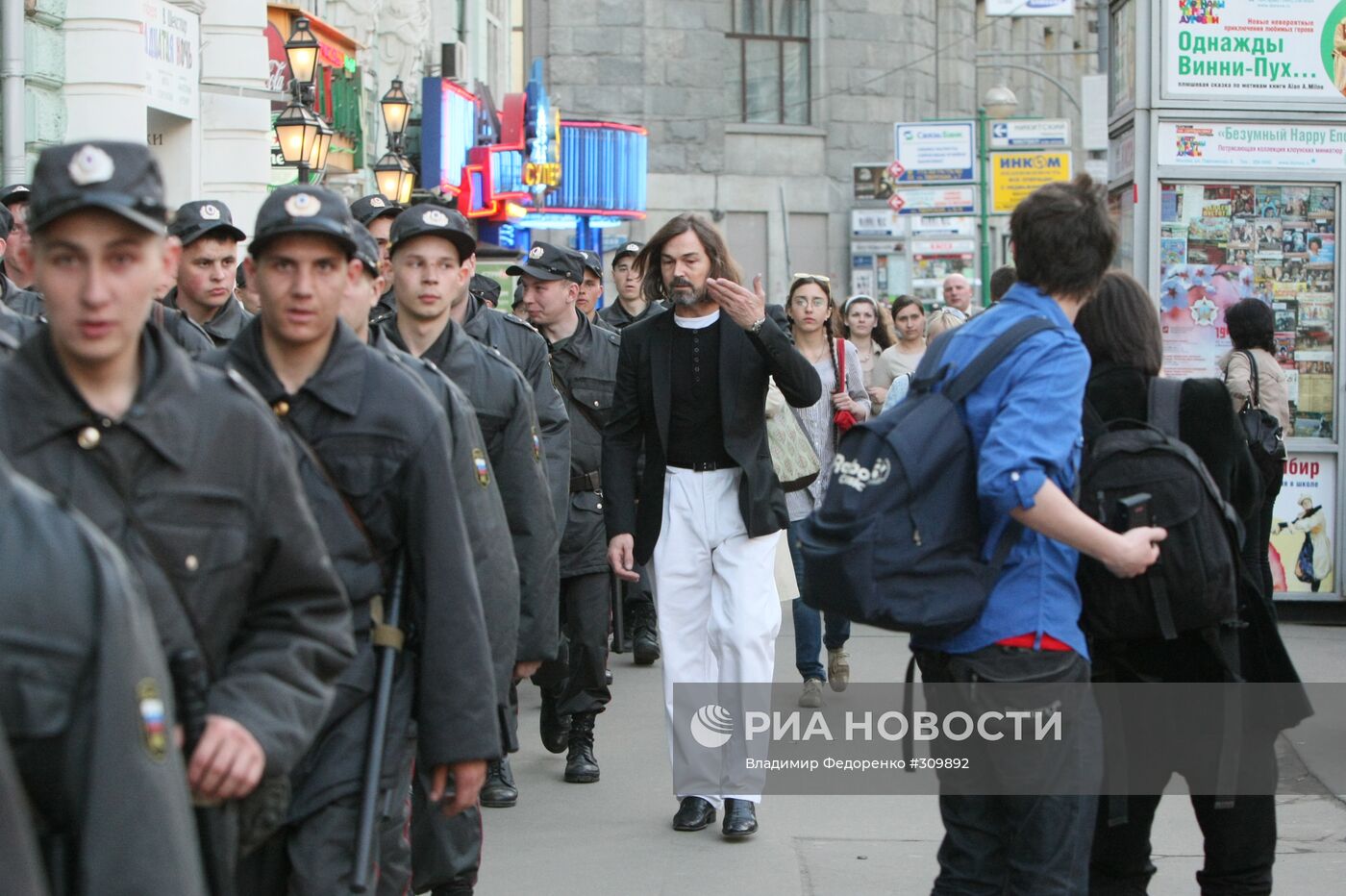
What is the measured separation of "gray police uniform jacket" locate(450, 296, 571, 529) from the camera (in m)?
7.27


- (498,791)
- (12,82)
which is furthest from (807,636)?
(12,82)

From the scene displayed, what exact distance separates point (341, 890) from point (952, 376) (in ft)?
5.52

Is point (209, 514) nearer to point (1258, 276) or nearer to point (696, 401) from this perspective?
point (696, 401)

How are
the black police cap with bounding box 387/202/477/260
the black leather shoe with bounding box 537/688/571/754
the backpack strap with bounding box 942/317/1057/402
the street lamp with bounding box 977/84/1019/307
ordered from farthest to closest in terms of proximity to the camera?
the street lamp with bounding box 977/84/1019/307 → the black leather shoe with bounding box 537/688/571/754 → the black police cap with bounding box 387/202/477/260 → the backpack strap with bounding box 942/317/1057/402

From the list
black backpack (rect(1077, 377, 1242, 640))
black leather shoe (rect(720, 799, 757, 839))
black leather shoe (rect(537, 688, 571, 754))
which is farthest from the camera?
black leather shoe (rect(537, 688, 571, 754))

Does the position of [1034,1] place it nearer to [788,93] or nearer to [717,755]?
[788,93]

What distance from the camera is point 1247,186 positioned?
11.3 m

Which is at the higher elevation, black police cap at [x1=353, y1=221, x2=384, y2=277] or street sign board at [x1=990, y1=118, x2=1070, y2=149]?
street sign board at [x1=990, y1=118, x2=1070, y2=149]

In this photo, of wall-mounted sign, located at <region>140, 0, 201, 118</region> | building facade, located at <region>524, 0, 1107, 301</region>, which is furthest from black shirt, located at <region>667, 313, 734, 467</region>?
building facade, located at <region>524, 0, 1107, 301</region>

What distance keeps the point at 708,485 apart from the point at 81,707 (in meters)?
4.65

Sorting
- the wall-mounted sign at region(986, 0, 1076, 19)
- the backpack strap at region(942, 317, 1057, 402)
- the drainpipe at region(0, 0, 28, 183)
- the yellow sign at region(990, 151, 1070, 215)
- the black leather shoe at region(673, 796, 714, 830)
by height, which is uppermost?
the wall-mounted sign at region(986, 0, 1076, 19)

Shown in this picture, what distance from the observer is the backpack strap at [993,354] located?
13.9ft

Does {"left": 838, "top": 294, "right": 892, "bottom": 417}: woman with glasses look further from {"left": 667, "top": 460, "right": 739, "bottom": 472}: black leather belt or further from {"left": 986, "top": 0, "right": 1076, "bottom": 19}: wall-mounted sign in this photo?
{"left": 986, "top": 0, "right": 1076, "bottom": 19}: wall-mounted sign

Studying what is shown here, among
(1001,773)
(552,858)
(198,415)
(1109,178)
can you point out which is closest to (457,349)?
(552,858)
